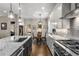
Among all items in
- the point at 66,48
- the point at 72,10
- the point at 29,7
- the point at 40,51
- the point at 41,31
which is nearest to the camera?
the point at 66,48

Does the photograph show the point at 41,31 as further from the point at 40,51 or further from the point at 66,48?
the point at 66,48

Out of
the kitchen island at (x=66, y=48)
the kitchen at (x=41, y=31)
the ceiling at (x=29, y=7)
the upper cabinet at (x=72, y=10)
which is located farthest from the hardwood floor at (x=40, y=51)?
the upper cabinet at (x=72, y=10)

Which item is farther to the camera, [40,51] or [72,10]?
[40,51]

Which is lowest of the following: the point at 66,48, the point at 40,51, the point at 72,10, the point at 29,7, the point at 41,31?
the point at 40,51

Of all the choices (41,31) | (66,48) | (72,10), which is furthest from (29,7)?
(66,48)

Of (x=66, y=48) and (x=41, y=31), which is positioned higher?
(x=41, y=31)

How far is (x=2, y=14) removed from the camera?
656 centimetres

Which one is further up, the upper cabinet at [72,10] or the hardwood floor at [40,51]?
the upper cabinet at [72,10]

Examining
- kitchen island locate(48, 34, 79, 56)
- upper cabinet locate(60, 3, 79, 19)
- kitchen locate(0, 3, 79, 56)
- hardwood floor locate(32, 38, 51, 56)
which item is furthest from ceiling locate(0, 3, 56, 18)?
kitchen island locate(48, 34, 79, 56)

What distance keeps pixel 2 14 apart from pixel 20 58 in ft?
19.2

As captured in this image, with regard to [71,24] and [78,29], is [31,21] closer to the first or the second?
[71,24]

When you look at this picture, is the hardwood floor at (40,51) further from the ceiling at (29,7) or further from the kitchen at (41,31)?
the ceiling at (29,7)

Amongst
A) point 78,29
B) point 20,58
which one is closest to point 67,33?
point 78,29

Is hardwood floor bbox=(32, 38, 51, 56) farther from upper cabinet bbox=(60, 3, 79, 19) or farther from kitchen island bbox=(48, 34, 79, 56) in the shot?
upper cabinet bbox=(60, 3, 79, 19)
